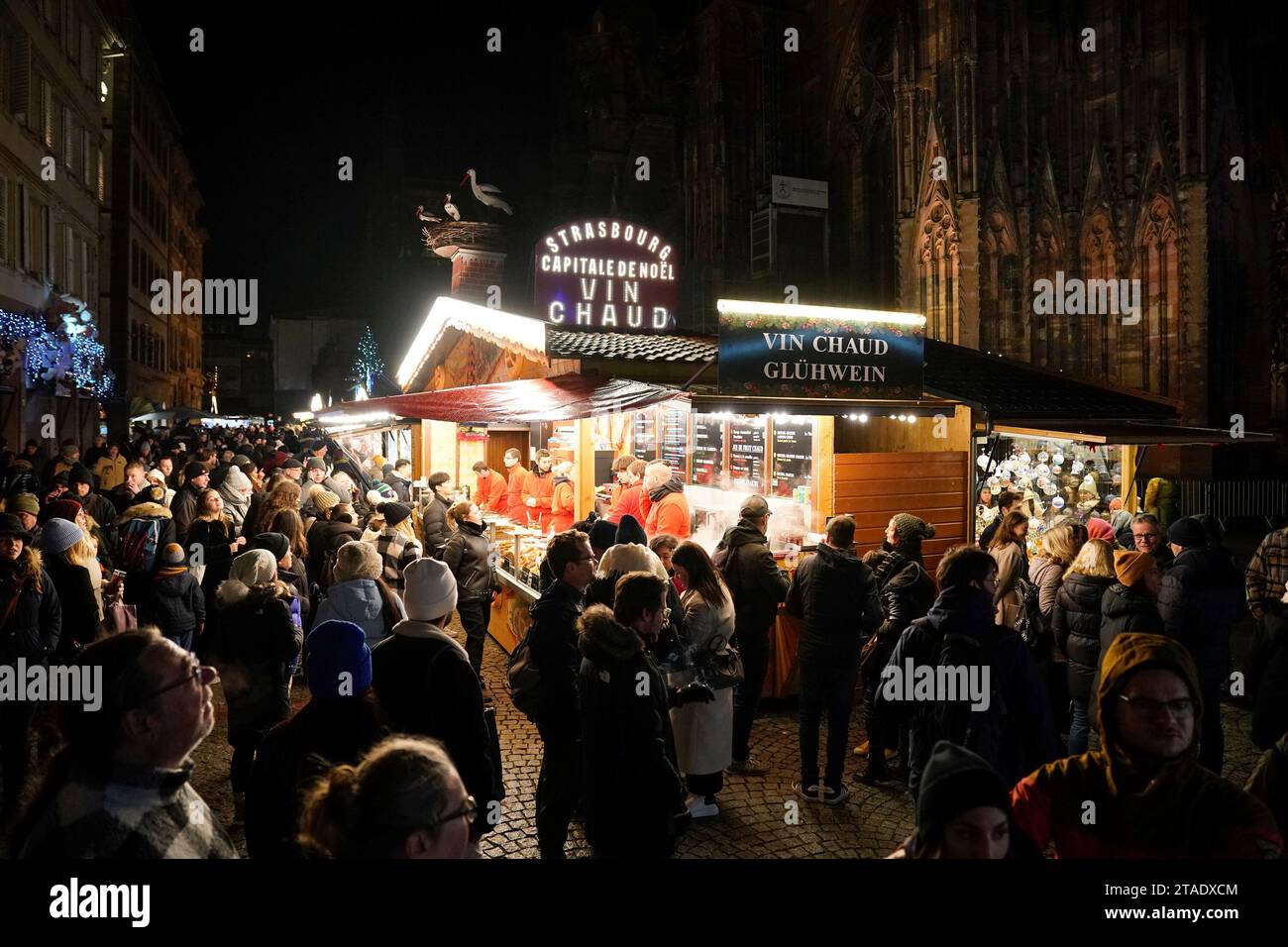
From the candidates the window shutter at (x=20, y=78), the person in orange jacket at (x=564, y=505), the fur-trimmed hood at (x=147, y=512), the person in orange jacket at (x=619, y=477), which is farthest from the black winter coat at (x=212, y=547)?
the window shutter at (x=20, y=78)

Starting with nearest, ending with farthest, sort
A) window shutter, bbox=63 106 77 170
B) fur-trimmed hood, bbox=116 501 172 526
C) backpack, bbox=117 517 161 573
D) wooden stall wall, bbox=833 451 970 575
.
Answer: backpack, bbox=117 517 161 573 < fur-trimmed hood, bbox=116 501 172 526 < wooden stall wall, bbox=833 451 970 575 < window shutter, bbox=63 106 77 170

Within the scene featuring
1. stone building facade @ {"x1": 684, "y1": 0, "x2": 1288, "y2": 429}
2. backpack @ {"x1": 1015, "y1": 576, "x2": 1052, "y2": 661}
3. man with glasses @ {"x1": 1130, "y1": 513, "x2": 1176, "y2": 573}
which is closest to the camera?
backpack @ {"x1": 1015, "y1": 576, "x2": 1052, "y2": 661}

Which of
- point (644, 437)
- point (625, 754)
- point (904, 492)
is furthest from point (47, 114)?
point (625, 754)

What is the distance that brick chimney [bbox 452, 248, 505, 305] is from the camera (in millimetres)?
18469

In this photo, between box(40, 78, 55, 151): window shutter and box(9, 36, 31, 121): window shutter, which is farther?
box(40, 78, 55, 151): window shutter

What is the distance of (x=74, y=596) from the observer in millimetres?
5973

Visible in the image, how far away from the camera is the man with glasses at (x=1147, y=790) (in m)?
2.50

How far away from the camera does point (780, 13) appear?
29766mm

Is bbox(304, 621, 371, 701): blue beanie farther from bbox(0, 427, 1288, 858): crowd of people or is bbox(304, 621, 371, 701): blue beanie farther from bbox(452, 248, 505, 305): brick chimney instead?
bbox(452, 248, 505, 305): brick chimney

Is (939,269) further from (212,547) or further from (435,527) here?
(212,547)

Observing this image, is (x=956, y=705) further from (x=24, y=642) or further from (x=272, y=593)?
(x=24, y=642)

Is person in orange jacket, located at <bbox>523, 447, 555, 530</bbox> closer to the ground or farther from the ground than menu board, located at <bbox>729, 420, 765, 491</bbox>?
closer to the ground

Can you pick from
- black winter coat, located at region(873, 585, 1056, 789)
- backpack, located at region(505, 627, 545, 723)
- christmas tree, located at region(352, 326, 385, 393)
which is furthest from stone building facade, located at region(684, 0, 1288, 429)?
christmas tree, located at region(352, 326, 385, 393)

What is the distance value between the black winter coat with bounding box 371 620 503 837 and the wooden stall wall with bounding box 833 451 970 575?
6.26 metres
